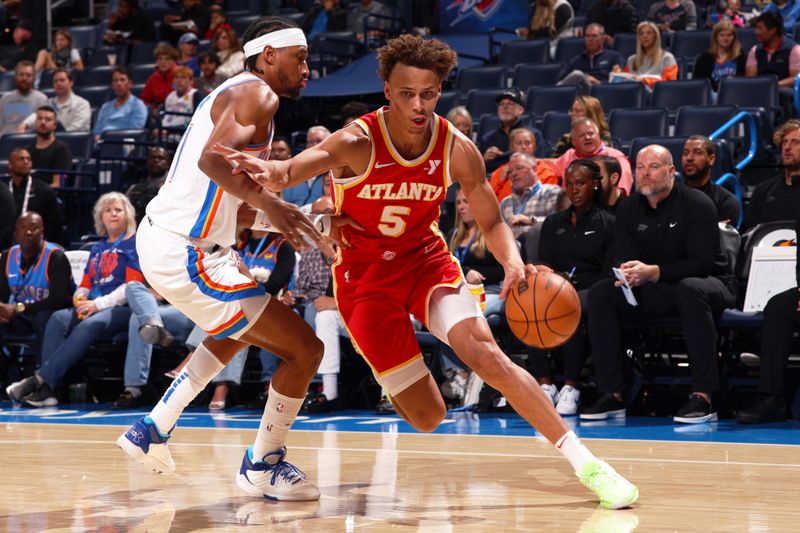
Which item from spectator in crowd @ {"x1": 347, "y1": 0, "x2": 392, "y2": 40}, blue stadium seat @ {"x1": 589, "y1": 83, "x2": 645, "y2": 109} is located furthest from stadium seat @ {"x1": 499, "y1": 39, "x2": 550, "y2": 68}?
spectator in crowd @ {"x1": 347, "y1": 0, "x2": 392, "y2": 40}

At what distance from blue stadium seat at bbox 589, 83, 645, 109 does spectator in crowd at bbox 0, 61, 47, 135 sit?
254 inches

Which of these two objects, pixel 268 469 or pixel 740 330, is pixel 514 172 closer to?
pixel 740 330

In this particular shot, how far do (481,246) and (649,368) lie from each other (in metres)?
1.43

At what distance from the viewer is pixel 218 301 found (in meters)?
4.26

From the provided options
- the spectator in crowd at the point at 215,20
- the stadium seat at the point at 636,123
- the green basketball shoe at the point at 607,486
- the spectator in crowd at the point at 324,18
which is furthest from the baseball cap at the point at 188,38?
A: the green basketball shoe at the point at 607,486

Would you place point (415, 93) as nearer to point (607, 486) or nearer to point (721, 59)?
point (607, 486)

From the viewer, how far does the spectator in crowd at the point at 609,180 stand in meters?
7.62

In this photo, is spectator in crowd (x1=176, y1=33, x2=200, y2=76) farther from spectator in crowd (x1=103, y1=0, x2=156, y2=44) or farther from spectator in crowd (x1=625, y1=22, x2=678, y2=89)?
spectator in crowd (x1=625, y1=22, x2=678, y2=89)

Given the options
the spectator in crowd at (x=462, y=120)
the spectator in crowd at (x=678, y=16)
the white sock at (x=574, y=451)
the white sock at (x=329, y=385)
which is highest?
the spectator in crowd at (x=678, y=16)

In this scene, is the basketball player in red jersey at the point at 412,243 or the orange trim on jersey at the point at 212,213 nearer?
the basketball player in red jersey at the point at 412,243

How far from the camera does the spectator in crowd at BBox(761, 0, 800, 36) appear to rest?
10.7 meters

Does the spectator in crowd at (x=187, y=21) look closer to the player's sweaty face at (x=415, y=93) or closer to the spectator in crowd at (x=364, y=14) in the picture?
the spectator in crowd at (x=364, y=14)

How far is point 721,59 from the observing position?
10.2 metres

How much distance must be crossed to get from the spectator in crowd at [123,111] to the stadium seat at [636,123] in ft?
17.7
